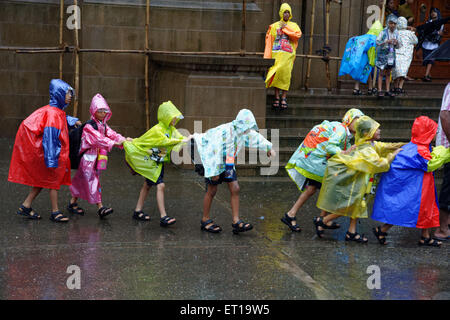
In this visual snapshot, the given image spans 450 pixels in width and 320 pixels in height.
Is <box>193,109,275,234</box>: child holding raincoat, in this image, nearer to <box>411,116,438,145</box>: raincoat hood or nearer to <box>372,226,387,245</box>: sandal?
<box>372,226,387,245</box>: sandal

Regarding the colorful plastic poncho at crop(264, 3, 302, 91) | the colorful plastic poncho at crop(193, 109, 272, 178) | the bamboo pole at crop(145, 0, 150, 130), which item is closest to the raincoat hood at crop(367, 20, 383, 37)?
the colorful plastic poncho at crop(264, 3, 302, 91)

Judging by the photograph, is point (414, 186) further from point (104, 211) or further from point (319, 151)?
point (104, 211)

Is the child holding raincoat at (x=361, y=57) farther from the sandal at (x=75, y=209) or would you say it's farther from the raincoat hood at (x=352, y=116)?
the sandal at (x=75, y=209)

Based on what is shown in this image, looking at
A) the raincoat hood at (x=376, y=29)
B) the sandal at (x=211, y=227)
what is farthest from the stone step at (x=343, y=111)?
the sandal at (x=211, y=227)

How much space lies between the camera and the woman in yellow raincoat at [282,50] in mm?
11164

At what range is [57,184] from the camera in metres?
7.04

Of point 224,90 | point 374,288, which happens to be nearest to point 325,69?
point 224,90

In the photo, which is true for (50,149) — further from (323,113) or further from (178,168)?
(323,113)

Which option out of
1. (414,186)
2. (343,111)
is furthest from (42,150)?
(343,111)

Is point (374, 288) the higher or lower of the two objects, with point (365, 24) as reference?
lower

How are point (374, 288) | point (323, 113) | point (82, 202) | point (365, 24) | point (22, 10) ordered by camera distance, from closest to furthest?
point (374, 288) → point (82, 202) → point (323, 113) → point (22, 10) → point (365, 24)

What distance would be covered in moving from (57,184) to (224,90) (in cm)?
396

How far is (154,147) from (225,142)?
926mm

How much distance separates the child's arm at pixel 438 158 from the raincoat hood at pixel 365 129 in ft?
2.11
